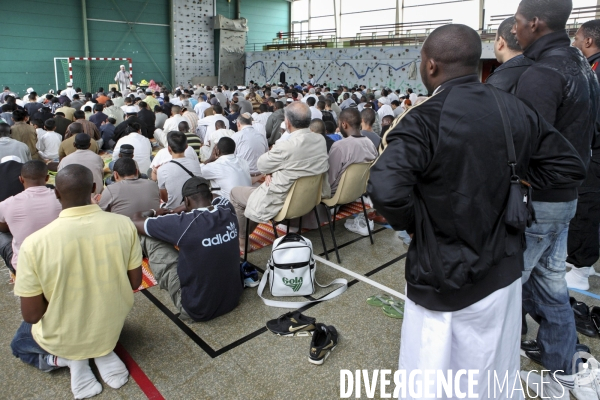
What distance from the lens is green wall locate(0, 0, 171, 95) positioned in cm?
1709

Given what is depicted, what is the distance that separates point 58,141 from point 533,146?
7.42 metres

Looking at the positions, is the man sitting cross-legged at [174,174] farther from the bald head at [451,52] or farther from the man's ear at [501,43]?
the bald head at [451,52]

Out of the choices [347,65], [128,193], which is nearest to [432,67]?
[128,193]

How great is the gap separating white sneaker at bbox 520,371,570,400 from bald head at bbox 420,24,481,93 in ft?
5.58

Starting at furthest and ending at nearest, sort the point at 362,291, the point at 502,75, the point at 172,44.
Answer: the point at 172,44 < the point at 362,291 < the point at 502,75

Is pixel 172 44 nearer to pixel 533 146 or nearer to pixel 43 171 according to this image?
pixel 43 171

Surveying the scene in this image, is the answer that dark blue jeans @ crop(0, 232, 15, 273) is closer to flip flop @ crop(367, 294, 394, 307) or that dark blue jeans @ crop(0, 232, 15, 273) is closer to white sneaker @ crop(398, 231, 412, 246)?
flip flop @ crop(367, 294, 394, 307)

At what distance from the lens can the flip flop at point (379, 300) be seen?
309 cm

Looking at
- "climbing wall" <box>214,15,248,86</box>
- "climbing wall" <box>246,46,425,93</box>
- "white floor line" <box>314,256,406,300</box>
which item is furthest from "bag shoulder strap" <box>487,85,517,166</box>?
"climbing wall" <box>214,15,248,86</box>

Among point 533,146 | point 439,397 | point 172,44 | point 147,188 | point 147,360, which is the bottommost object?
point 147,360

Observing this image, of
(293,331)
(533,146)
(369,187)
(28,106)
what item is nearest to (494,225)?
(533,146)

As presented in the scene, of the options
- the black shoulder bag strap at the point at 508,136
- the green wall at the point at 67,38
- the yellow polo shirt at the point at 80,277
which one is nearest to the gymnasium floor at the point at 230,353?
the yellow polo shirt at the point at 80,277

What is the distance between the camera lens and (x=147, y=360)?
2.50 meters

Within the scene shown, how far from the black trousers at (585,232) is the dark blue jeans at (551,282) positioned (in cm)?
98
